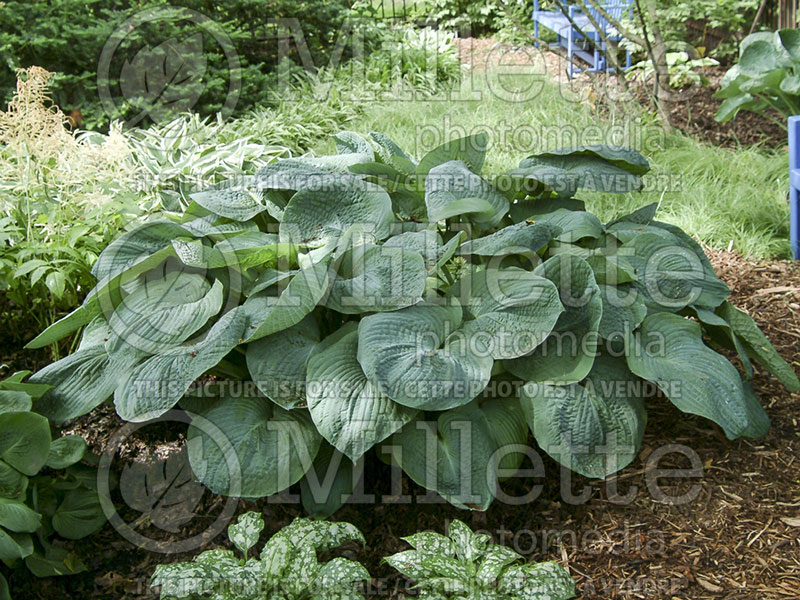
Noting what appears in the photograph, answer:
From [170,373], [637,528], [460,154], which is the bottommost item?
[637,528]

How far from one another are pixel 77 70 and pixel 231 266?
4.35 meters

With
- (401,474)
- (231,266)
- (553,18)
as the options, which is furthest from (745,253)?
(553,18)

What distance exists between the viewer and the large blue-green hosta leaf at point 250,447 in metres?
1.75

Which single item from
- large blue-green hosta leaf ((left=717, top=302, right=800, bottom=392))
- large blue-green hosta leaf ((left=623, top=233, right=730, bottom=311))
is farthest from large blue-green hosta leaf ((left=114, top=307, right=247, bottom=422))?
large blue-green hosta leaf ((left=717, top=302, right=800, bottom=392))

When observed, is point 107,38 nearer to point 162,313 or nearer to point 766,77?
point 162,313

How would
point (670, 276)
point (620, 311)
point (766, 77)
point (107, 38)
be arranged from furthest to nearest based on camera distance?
point (107, 38), point (766, 77), point (670, 276), point (620, 311)

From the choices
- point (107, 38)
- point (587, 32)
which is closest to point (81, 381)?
point (107, 38)

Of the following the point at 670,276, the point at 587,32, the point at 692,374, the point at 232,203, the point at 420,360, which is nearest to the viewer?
the point at 420,360

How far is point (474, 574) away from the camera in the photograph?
1.57m

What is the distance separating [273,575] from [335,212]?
1036 millimetres

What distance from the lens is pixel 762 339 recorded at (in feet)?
7.09

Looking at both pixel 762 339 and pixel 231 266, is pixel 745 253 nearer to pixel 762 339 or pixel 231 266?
pixel 762 339

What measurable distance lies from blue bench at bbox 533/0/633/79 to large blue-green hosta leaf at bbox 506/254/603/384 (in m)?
4.60

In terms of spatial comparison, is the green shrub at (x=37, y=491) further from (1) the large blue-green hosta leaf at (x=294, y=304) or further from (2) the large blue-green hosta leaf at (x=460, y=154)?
(2) the large blue-green hosta leaf at (x=460, y=154)
